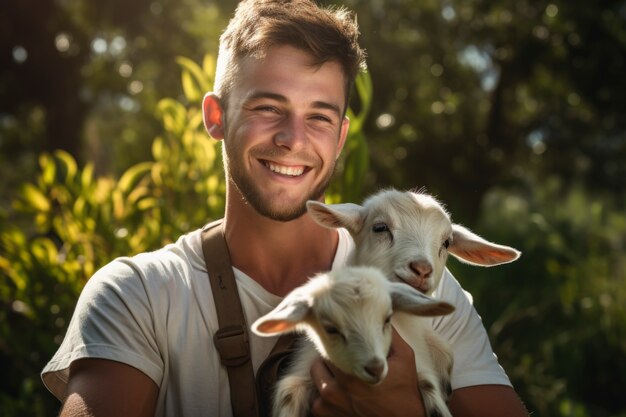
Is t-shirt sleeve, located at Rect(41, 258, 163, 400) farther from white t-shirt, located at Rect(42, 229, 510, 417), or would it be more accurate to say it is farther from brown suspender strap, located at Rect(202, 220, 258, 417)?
brown suspender strap, located at Rect(202, 220, 258, 417)

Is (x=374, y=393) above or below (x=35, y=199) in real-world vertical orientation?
above

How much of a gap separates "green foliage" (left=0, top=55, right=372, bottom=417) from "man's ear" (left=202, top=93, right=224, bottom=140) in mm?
1482

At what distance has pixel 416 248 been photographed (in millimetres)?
3205

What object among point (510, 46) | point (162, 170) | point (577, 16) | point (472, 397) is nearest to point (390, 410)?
point (472, 397)

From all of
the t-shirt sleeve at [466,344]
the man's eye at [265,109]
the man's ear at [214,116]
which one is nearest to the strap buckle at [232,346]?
the t-shirt sleeve at [466,344]

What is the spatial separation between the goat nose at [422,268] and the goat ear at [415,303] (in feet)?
0.82

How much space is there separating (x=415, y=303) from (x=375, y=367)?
26 centimetres

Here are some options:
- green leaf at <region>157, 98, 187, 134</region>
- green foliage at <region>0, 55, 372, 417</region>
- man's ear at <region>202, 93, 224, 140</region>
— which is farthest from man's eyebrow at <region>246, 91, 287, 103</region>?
green leaf at <region>157, 98, 187, 134</region>

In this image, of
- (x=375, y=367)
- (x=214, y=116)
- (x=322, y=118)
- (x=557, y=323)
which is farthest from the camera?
(x=557, y=323)

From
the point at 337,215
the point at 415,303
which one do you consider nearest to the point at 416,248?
the point at 337,215

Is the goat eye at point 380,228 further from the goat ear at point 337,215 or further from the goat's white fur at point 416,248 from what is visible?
the goat ear at point 337,215

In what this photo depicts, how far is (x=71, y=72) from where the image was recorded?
47.8 feet

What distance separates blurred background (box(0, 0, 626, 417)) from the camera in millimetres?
5766

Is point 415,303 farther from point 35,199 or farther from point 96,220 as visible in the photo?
point 35,199
